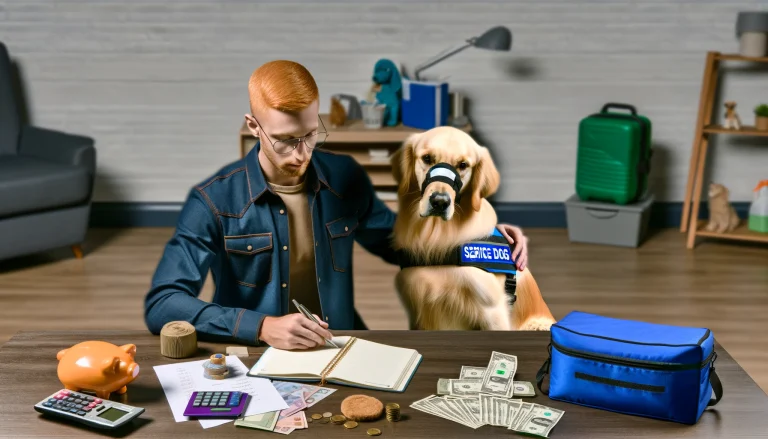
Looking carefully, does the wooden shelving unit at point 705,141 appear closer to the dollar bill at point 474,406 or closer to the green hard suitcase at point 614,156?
the green hard suitcase at point 614,156

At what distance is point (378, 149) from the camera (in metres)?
4.92

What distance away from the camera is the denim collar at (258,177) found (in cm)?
212

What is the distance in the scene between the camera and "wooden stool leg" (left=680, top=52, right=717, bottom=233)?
16.0ft

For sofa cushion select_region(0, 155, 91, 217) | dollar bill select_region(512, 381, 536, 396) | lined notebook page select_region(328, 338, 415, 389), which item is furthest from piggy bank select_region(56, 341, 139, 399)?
sofa cushion select_region(0, 155, 91, 217)

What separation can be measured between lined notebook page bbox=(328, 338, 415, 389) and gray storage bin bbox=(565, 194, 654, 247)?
3259mm

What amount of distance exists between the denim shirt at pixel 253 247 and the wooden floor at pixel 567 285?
1.25 m

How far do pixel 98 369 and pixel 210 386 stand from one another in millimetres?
211

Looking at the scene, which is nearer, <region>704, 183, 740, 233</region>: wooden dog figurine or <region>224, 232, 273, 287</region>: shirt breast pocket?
<region>224, 232, 273, 287</region>: shirt breast pocket

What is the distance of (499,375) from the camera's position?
174cm

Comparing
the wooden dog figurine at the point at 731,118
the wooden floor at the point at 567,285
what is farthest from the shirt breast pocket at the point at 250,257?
the wooden dog figurine at the point at 731,118

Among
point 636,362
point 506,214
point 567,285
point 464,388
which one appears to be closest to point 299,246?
point 464,388

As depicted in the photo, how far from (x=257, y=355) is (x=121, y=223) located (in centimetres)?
377

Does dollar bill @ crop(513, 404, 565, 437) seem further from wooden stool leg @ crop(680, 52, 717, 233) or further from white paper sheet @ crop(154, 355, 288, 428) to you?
wooden stool leg @ crop(680, 52, 717, 233)

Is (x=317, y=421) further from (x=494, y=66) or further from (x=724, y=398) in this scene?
(x=494, y=66)
